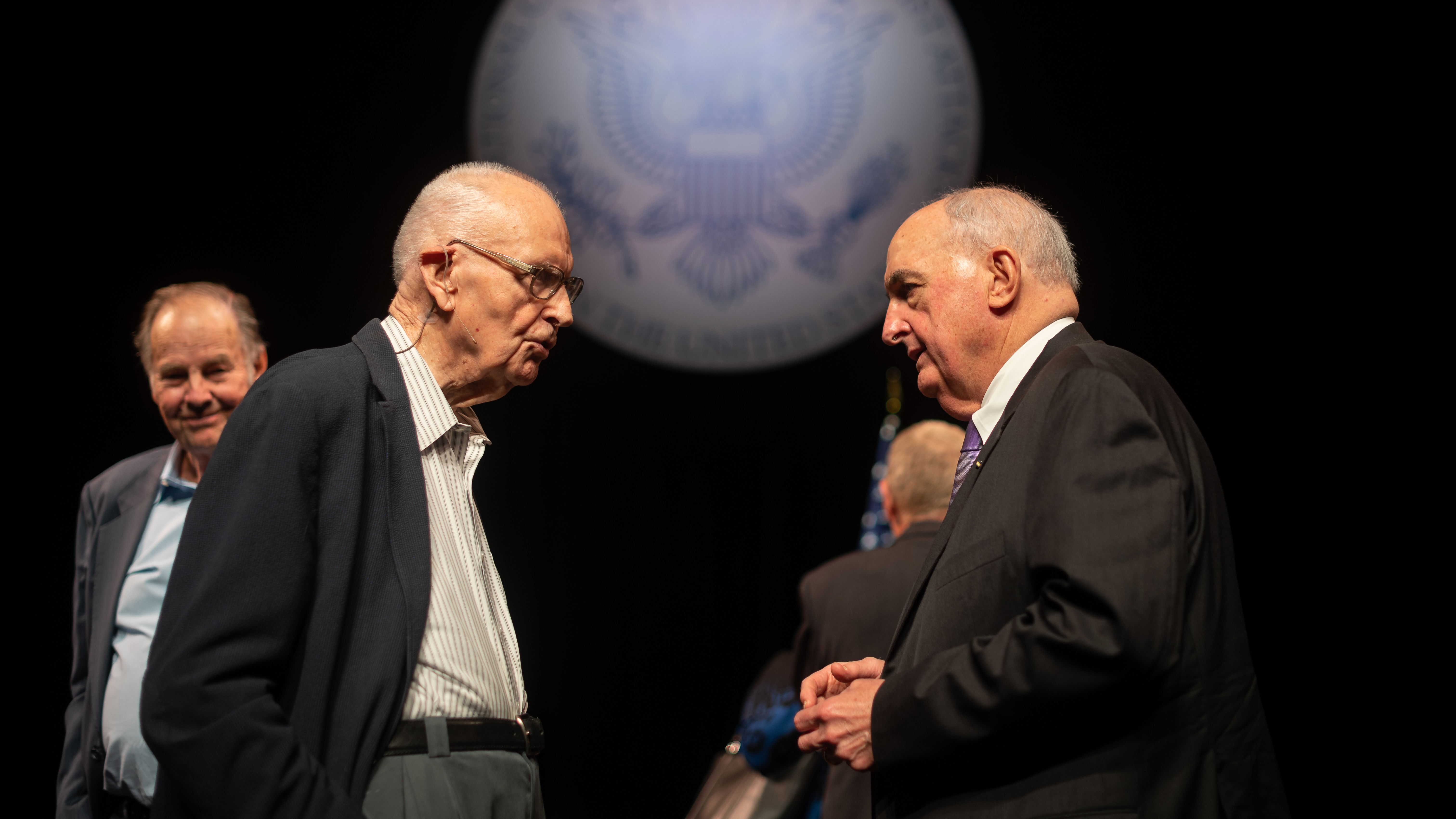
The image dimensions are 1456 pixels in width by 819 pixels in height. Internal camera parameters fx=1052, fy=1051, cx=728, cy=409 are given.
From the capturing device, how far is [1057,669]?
110 centimetres

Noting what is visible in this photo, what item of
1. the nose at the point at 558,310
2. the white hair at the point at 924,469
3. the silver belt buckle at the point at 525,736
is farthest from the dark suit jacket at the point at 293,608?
the white hair at the point at 924,469

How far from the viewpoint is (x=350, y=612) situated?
1.22 meters

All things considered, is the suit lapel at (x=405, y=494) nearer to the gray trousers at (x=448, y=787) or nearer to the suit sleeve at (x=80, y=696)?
the gray trousers at (x=448, y=787)

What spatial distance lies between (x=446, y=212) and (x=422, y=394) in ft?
0.91

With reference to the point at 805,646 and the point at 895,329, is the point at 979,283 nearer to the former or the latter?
the point at 895,329

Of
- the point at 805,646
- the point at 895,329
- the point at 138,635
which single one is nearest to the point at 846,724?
the point at 895,329

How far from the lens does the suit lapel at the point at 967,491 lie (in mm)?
1315

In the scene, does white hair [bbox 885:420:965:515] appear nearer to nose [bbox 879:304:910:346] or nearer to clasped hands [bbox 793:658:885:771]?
nose [bbox 879:304:910:346]

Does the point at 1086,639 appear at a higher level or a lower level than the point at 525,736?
higher

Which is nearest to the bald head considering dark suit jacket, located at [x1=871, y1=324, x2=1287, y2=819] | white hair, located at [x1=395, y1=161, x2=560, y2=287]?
dark suit jacket, located at [x1=871, y1=324, x2=1287, y2=819]

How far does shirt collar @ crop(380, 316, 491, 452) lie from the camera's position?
138cm

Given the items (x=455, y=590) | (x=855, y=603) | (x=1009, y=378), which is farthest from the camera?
(x=855, y=603)

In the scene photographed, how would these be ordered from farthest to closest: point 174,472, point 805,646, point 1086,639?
point 805,646 < point 174,472 < point 1086,639

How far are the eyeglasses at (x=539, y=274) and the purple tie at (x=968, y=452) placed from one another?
60cm
